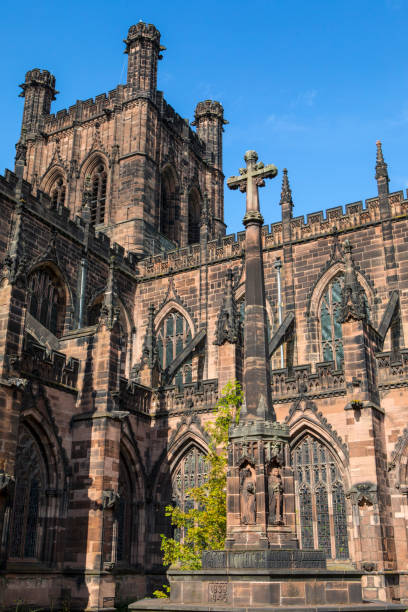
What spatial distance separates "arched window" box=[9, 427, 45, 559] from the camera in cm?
1802

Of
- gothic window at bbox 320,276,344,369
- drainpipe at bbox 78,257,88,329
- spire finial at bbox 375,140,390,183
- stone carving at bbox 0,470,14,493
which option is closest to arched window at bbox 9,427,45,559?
stone carving at bbox 0,470,14,493

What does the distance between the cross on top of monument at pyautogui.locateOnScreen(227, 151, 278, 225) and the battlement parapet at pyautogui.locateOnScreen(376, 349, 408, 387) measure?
723 centimetres

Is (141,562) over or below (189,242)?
below

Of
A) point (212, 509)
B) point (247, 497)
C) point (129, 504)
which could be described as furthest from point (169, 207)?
point (247, 497)

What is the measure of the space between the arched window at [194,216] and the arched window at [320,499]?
780 inches

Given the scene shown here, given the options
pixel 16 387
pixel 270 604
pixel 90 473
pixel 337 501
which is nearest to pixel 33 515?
pixel 90 473

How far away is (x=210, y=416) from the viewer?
2180cm

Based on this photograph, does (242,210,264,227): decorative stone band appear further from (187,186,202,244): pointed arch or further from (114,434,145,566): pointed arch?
(187,186,202,244): pointed arch

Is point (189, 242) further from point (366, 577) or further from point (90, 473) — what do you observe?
point (366, 577)

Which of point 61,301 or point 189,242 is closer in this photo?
point 61,301

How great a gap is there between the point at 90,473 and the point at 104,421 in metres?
1.42

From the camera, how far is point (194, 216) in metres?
38.8

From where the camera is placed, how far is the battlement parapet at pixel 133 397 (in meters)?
21.7

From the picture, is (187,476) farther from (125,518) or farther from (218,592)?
(218,592)
